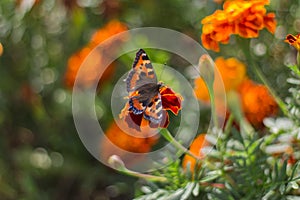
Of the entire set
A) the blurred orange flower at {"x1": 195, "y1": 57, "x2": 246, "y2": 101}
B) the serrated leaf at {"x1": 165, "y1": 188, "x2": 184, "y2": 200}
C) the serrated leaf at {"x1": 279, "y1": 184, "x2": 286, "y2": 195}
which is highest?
the serrated leaf at {"x1": 279, "y1": 184, "x2": 286, "y2": 195}

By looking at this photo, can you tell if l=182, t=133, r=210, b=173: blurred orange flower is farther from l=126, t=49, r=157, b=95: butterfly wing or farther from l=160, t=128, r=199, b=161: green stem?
l=126, t=49, r=157, b=95: butterfly wing

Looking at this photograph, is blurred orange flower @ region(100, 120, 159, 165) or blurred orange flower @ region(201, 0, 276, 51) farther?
blurred orange flower @ region(100, 120, 159, 165)

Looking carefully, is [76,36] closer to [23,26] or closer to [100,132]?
[23,26]

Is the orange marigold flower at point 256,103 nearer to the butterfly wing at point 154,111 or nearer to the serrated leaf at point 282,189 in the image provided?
the serrated leaf at point 282,189

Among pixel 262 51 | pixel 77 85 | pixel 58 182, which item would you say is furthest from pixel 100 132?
pixel 262 51

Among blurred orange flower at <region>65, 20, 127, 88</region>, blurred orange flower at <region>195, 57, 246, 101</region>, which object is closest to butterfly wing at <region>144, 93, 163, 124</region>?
blurred orange flower at <region>195, 57, 246, 101</region>

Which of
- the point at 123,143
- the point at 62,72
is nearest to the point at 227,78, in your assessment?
the point at 123,143

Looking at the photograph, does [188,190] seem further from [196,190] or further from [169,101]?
[169,101]

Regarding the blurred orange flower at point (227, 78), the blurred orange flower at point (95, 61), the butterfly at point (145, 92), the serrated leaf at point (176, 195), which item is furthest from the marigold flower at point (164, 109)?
the blurred orange flower at point (95, 61)

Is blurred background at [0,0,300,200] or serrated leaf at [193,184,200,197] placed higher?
serrated leaf at [193,184,200,197]
